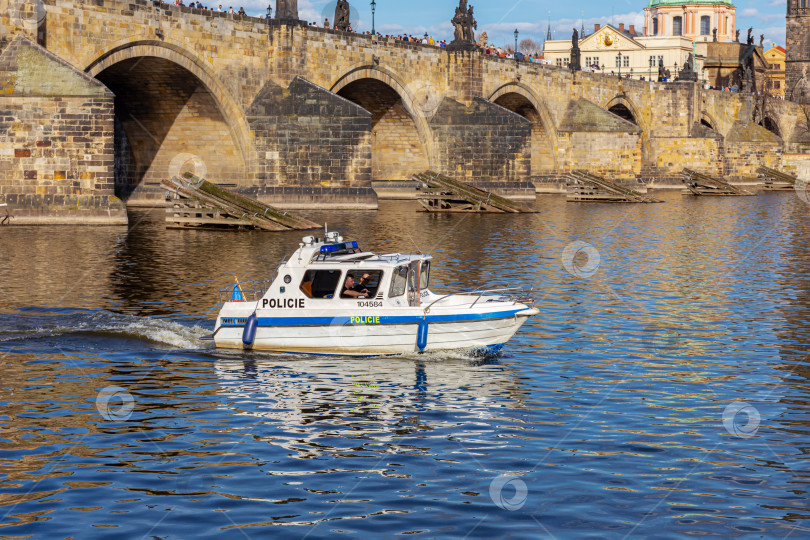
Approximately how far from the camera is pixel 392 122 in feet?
194

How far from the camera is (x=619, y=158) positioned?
70875 mm

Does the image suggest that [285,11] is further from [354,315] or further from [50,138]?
[354,315]

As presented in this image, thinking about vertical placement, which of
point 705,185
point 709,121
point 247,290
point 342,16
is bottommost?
point 247,290

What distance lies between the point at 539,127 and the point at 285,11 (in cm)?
2873

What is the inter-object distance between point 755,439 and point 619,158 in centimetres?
6036

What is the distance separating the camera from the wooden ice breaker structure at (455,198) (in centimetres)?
4769

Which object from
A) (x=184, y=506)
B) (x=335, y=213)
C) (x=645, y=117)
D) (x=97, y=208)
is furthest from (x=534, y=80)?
(x=184, y=506)

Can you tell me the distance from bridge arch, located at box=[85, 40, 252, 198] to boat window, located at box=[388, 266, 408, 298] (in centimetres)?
2681

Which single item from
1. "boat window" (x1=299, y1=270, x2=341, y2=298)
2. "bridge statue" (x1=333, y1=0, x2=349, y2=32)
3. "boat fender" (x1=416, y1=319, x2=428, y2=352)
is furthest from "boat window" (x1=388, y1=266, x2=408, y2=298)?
"bridge statue" (x1=333, y1=0, x2=349, y2=32)

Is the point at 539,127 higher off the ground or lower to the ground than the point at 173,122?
higher

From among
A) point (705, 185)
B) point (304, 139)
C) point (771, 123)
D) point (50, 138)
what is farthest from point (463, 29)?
point (771, 123)

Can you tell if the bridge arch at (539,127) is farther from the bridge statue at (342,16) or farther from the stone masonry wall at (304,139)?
the stone masonry wall at (304,139)

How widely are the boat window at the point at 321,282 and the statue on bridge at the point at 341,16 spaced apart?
3761 cm

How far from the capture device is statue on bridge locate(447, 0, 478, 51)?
2314 inches
